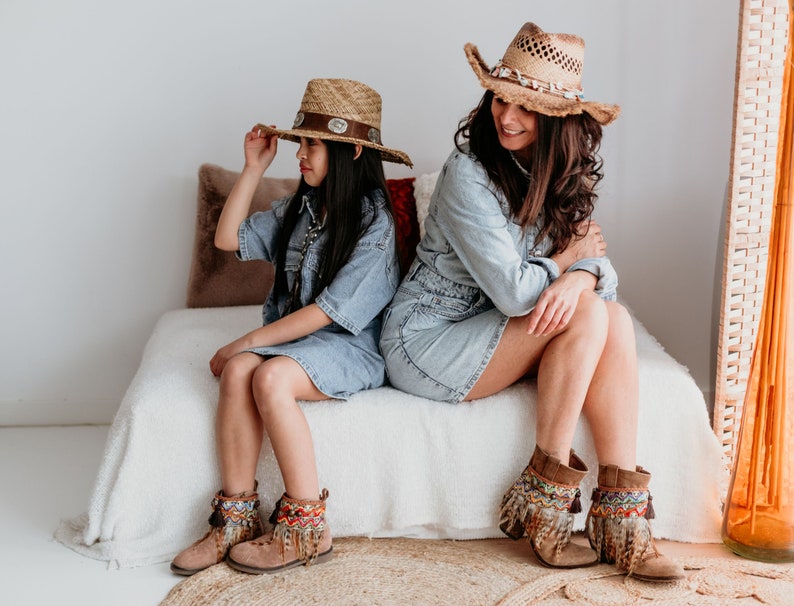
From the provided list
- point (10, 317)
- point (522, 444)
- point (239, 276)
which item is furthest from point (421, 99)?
point (10, 317)

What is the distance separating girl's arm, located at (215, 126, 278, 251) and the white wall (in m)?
0.53

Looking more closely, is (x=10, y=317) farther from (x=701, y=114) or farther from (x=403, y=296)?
(x=701, y=114)

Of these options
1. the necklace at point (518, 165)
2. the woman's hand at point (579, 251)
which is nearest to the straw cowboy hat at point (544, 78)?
the necklace at point (518, 165)

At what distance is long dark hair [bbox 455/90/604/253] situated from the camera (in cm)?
171

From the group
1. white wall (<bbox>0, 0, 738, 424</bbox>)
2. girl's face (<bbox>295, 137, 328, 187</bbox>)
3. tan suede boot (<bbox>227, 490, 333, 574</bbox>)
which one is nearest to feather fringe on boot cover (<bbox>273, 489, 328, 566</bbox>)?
tan suede boot (<bbox>227, 490, 333, 574</bbox>)

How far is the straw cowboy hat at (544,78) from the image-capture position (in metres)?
1.65

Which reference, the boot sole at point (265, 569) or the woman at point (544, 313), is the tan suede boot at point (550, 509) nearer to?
the woman at point (544, 313)

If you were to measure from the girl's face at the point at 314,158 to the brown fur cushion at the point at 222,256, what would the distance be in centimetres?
45

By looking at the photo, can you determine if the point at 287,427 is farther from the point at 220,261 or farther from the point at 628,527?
the point at 220,261

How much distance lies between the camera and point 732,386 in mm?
1876

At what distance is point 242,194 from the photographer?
6.34ft

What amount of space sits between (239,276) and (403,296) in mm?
729

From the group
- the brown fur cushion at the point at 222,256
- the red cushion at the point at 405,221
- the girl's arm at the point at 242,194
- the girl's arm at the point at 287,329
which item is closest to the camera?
the girl's arm at the point at 287,329

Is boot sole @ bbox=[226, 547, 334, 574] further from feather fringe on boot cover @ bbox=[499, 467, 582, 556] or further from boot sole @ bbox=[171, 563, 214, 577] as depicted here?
feather fringe on boot cover @ bbox=[499, 467, 582, 556]
